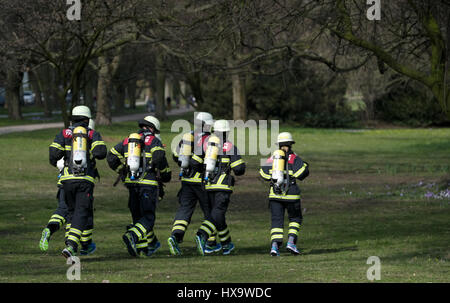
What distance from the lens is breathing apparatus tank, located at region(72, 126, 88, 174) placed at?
35.1ft

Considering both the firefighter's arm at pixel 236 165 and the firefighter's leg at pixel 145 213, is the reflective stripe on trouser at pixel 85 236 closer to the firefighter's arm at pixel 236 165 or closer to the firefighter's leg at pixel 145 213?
the firefighter's leg at pixel 145 213

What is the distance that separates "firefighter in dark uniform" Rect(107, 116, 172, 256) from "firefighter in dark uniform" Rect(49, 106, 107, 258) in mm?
446

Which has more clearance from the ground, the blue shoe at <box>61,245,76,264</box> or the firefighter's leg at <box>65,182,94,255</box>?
the firefighter's leg at <box>65,182,94,255</box>

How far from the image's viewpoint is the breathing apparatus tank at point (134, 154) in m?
11.1

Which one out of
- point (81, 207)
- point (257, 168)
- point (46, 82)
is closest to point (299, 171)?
point (81, 207)

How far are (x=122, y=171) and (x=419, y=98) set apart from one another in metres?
45.0

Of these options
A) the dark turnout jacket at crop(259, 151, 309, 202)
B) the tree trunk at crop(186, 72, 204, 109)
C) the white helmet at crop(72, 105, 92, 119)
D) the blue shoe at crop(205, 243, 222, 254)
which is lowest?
the blue shoe at crop(205, 243, 222, 254)

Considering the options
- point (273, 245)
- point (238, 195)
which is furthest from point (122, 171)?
point (238, 195)

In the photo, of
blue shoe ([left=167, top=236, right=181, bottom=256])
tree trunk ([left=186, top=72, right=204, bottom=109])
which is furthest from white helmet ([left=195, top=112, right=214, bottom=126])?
tree trunk ([left=186, top=72, right=204, bottom=109])

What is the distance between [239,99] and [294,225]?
38.8 metres

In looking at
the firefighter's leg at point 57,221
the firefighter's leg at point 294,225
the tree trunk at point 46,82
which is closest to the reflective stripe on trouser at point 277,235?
the firefighter's leg at point 294,225

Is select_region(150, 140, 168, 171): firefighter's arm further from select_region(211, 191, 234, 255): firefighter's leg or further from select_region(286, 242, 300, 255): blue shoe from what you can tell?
select_region(286, 242, 300, 255): blue shoe

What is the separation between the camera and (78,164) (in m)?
10.7

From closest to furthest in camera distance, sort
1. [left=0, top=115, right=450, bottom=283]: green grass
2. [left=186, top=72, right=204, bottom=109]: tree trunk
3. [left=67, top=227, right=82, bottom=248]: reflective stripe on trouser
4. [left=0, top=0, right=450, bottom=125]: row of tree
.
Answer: [left=0, top=115, right=450, bottom=283]: green grass, [left=67, top=227, right=82, bottom=248]: reflective stripe on trouser, [left=0, top=0, right=450, bottom=125]: row of tree, [left=186, top=72, right=204, bottom=109]: tree trunk
